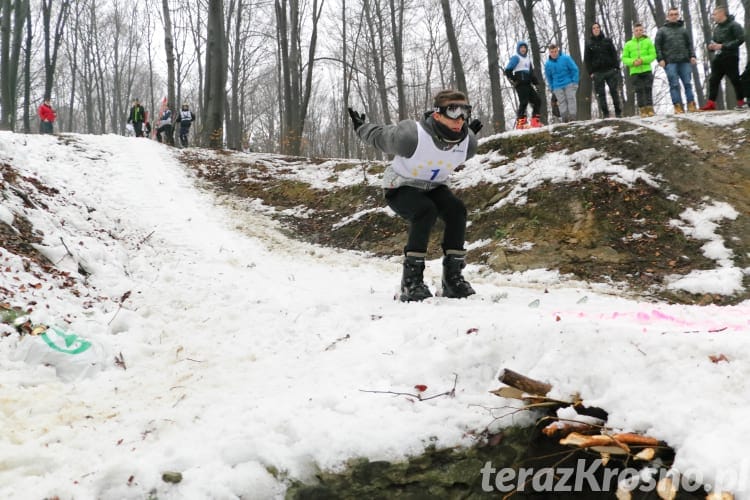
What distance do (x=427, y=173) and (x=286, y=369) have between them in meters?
2.10

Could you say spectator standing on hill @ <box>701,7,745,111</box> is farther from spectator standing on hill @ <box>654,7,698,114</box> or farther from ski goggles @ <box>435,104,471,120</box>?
ski goggles @ <box>435,104,471,120</box>

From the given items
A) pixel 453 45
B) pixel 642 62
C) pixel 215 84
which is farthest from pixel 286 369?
pixel 215 84

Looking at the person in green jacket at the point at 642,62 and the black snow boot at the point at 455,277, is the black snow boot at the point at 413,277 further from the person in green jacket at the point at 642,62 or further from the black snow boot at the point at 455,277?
the person in green jacket at the point at 642,62

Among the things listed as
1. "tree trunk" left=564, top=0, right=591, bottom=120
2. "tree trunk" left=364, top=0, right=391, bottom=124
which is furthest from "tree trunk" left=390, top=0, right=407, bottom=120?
"tree trunk" left=564, top=0, right=591, bottom=120

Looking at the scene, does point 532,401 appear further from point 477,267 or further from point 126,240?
point 126,240

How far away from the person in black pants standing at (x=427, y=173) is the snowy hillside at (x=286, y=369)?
36cm

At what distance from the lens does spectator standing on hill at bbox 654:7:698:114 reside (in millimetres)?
9133

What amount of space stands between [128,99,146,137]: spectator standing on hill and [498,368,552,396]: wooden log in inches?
727

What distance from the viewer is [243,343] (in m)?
3.56

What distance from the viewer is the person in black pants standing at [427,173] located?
13.2 ft

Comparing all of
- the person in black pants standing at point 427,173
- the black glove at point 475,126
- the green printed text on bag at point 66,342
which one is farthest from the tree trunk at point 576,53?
the green printed text on bag at point 66,342

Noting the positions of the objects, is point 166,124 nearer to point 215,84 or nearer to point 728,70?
point 215,84

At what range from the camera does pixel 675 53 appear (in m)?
9.24

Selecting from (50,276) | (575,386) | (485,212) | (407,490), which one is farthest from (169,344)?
(485,212)
